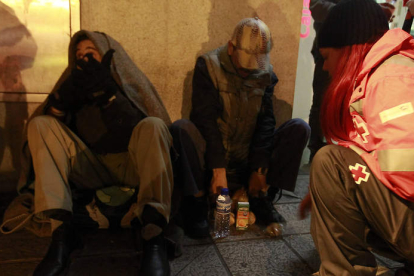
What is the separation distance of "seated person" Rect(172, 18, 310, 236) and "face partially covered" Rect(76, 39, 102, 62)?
0.71 metres

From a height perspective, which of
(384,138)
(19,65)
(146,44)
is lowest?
(384,138)

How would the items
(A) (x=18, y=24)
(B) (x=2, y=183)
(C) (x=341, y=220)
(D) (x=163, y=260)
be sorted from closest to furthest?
1. (C) (x=341, y=220)
2. (D) (x=163, y=260)
3. (A) (x=18, y=24)
4. (B) (x=2, y=183)

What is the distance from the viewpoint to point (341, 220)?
4.17ft

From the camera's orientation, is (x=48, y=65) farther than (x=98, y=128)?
Yes

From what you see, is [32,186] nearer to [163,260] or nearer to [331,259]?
[163,260]

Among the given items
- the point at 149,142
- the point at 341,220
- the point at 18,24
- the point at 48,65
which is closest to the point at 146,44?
the point at 48,65

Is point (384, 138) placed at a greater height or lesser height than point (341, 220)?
greater

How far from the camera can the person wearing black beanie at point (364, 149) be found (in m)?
1.05

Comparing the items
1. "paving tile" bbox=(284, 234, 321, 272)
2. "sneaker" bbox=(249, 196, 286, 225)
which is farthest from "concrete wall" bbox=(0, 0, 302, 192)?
"paving tile" bbox=(284, 234, 321, 272)

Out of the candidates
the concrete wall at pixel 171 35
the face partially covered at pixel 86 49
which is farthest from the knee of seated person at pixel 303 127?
the face partially covered at pixel 86 49

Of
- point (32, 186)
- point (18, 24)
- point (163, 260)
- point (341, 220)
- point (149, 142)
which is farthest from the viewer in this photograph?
point (18, 24)

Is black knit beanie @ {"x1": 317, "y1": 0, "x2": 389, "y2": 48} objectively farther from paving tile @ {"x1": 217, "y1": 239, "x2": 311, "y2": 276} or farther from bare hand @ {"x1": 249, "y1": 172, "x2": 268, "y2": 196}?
paving tile @ {"x1": 217, "y1": 239, "x2": 311, "y2": 276}

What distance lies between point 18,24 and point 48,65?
1.13ft

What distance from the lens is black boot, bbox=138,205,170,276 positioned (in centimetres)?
150
